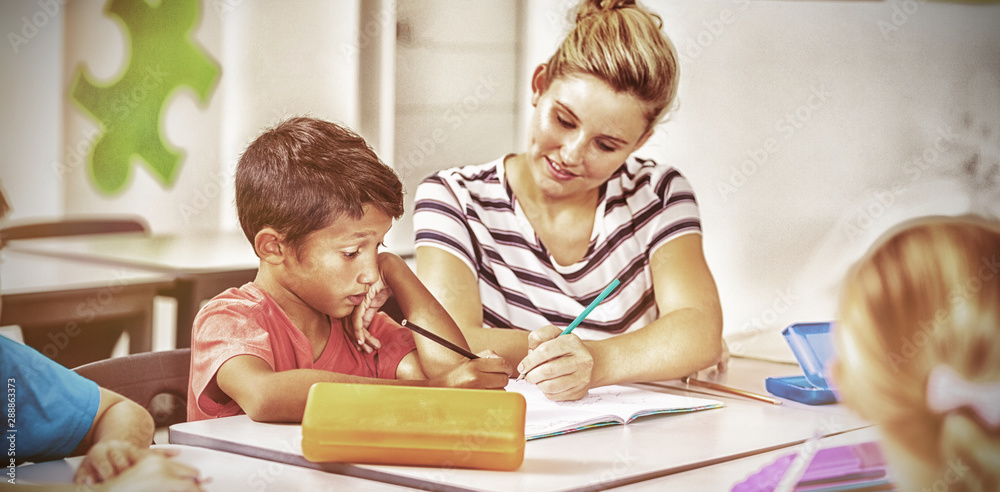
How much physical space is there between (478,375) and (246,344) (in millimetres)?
195

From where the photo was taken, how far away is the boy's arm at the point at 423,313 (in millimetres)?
870

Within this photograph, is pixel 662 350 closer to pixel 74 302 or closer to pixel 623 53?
pixel 623 53

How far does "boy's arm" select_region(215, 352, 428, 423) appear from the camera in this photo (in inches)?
A: 28.8

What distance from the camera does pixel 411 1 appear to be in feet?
3.26

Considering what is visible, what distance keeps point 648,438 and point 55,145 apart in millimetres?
565

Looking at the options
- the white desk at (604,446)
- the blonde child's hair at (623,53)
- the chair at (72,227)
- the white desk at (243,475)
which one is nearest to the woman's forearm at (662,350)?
the white desk at (604,446)

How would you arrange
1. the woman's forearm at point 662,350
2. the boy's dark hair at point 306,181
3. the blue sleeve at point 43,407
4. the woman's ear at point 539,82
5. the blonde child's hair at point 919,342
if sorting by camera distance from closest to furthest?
the blonde child's hair at point 919,342
the blue sleeve at point 43,407
the boy's dark hair at point 306,181
the woman's forearm at point 662,350
the woman's ear at point 539,82

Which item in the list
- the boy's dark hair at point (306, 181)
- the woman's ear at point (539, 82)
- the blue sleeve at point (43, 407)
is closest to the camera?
the blue sleeve at point (43, 407)

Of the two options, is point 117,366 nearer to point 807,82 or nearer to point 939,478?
point 939,478

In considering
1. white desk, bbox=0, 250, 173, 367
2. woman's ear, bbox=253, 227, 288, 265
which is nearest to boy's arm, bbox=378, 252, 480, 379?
woman's ear, bbox=253, 227, 288, 265

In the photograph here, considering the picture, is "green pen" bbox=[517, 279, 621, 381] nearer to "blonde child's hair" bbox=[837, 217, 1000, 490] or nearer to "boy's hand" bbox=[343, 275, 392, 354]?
"boy's hand" bbox=[343, 275, 392, 354]

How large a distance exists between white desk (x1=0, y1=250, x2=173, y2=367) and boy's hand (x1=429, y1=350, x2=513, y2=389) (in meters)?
0.30

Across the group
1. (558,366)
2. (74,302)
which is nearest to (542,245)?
(558,366)

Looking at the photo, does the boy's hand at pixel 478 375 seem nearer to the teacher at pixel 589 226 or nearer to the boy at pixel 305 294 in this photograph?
the boy at pixel 305 294
